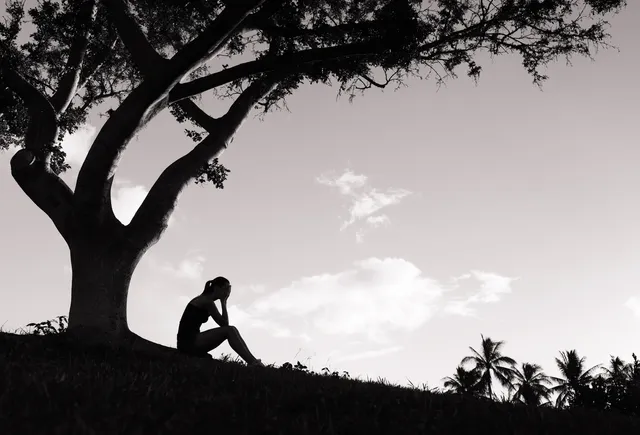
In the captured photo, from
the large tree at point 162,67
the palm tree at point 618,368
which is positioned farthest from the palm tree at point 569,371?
the large tree at point 162,67

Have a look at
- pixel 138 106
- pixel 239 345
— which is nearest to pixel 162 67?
pixel 138 106

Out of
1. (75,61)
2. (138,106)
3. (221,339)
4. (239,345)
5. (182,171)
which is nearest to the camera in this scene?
(239,345)

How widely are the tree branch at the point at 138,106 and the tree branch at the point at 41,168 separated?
1.76 ft

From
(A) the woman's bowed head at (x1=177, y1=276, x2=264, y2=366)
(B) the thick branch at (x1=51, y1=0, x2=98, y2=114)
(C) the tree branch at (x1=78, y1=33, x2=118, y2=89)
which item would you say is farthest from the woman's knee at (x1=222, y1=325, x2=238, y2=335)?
(C) the tree branch at (x1=78, y1=33, x2=118, y2=89)

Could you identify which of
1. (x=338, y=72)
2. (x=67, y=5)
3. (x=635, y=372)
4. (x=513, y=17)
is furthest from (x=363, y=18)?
(x=635, y=372)

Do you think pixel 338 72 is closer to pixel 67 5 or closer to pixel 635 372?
pixel 67 5

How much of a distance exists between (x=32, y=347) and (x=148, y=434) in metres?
4.73

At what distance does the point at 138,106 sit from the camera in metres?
9.63

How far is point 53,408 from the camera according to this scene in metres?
3.65

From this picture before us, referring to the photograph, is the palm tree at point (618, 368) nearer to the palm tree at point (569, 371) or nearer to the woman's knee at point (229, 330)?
the palm tree at point (569, 371)

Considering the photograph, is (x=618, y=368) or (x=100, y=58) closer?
(x=100, y=58)

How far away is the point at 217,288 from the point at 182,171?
2475mm

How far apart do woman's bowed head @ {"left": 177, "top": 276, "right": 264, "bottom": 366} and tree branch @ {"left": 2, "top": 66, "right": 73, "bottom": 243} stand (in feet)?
8.66

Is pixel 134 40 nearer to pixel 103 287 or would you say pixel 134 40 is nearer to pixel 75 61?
pixel 75 61
